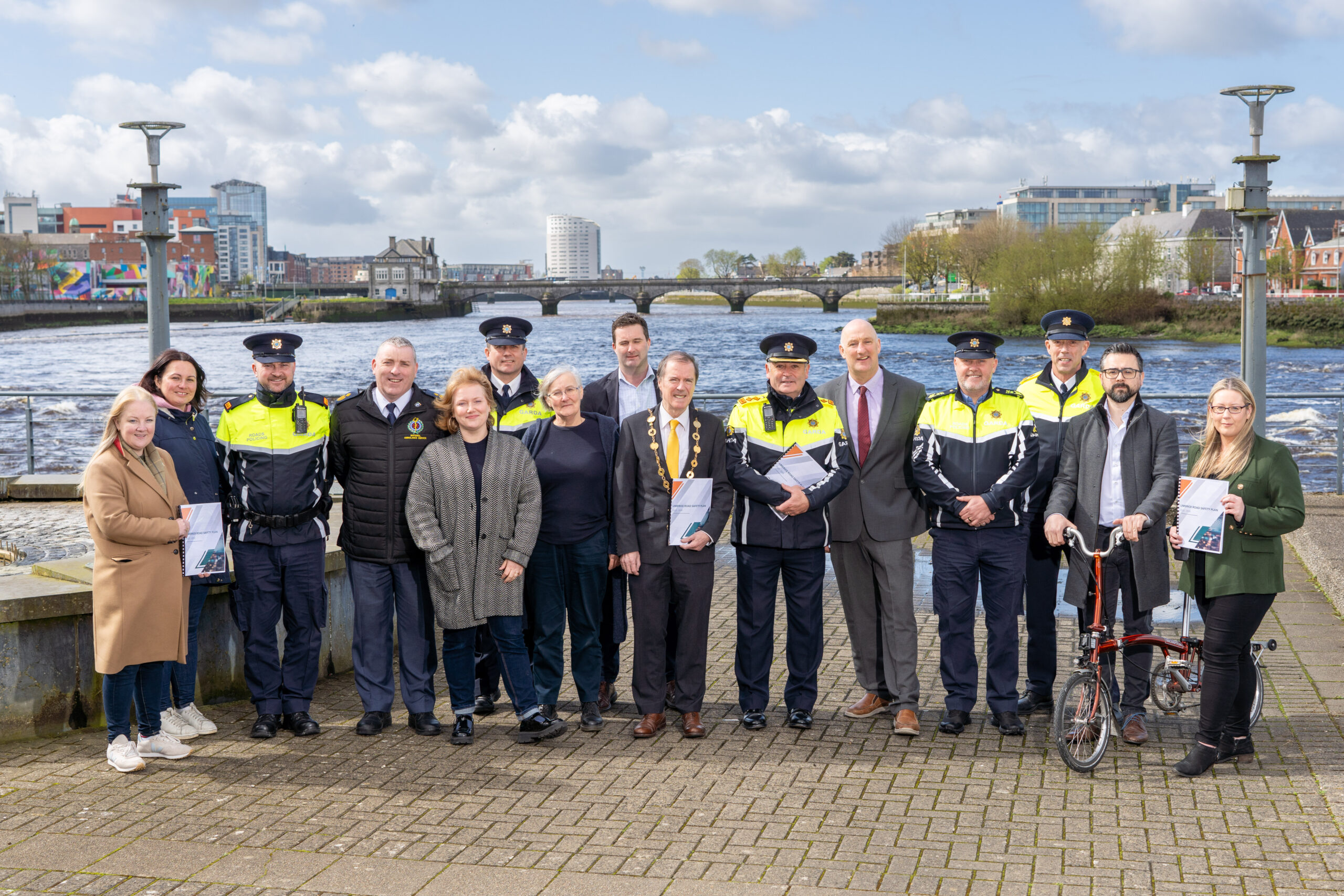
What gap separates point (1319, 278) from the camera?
321 ft

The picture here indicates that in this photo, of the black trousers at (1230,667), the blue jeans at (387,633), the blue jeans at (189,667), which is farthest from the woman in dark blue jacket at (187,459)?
the black trousers at (1230,667)

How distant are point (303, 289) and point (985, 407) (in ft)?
463

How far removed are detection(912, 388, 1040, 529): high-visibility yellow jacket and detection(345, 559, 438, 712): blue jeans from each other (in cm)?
243

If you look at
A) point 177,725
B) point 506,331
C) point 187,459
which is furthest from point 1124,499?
point 177,725

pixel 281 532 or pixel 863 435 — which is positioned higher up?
pixel 863 435

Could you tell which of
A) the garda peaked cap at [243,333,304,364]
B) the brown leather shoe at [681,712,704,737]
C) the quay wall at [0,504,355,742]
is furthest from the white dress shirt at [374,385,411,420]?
the brown leather shoe at [681,712,704,737]

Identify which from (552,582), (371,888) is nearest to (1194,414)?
(552,582)

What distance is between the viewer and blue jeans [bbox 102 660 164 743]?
5145 mm

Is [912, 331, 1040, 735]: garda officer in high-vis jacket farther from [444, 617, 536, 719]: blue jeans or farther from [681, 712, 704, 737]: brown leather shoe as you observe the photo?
[444, 617, 536, 719]: blue jeans

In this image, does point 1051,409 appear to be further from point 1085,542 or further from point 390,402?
point 390,402

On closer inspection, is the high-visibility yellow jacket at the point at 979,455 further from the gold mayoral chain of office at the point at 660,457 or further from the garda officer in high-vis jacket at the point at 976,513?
the gold mayoral chain of office at the point at 660,457

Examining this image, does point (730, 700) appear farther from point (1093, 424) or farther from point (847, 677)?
point (1093, 424)

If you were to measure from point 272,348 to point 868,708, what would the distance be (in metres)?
3.28

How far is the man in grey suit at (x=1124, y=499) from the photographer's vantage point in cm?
538
